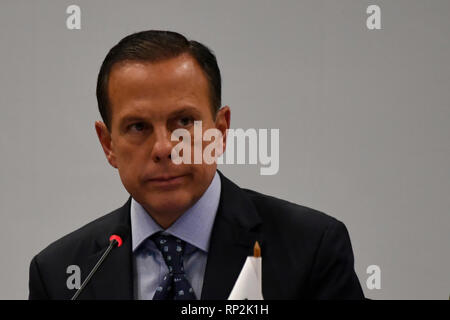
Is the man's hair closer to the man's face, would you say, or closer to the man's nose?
the man's face

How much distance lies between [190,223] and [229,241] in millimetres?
135

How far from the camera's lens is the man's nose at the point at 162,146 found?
205 centimetres

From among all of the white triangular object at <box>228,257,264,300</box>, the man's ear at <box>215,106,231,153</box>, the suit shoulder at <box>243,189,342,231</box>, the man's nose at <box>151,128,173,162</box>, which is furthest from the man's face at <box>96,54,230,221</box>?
the white triangular object at <box>228,257,264,300</box>

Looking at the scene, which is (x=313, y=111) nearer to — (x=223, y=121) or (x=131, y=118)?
(x=223, y=121)

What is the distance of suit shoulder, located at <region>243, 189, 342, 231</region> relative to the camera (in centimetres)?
234

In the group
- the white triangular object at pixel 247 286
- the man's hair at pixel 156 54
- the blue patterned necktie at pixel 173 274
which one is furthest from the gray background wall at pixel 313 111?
the white triangular object at pixel 247 286

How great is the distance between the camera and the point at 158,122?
A: 2078 millimetres

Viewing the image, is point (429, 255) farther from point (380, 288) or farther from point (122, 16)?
point (122, 16)

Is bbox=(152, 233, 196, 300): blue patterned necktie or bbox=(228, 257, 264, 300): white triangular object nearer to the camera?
bbox=(228, 257, 264, 300): white triangular object

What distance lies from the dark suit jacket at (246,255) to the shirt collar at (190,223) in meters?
0.02

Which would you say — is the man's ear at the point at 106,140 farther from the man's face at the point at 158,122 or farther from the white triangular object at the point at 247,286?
the white triangular object at the point at 247,286

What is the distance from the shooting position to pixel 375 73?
3816 mm

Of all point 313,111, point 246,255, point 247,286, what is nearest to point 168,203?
point 246,255
